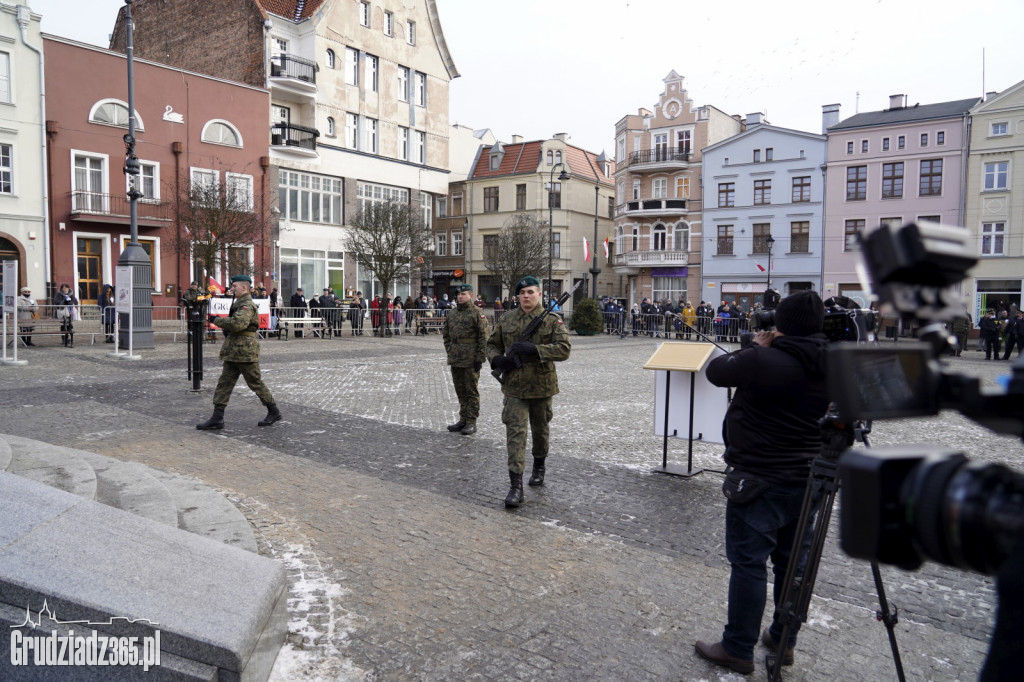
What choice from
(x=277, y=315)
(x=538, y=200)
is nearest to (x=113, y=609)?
(x=277, y=315)

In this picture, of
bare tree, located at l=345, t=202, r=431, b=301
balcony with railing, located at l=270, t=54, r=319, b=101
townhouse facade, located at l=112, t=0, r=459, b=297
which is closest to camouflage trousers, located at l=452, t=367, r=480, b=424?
bare tree, located at l=345, t=202, r=431, b=301

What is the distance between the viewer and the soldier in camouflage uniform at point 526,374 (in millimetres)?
5996

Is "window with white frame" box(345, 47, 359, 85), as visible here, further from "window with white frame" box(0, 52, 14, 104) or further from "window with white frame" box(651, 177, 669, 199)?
"window with white frame" box(651, 177, 669, 199)

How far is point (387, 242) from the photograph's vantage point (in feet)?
104

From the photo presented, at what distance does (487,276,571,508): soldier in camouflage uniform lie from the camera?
19.7ft

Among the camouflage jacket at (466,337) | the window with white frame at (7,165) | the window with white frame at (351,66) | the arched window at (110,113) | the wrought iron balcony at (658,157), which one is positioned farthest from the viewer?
the wrought iron balcony at (658,157)

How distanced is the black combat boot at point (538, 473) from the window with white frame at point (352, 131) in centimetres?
3653

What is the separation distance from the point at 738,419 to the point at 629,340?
26.7m

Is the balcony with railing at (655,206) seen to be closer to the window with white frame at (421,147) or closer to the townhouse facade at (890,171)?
the townhouse facade at (890,171)

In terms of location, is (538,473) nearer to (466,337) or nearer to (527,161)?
(466,337)

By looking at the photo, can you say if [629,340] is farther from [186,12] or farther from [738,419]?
[186,12]

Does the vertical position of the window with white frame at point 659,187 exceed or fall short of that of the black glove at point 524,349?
it exceeds it

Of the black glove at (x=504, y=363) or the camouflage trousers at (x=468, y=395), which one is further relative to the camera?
the camouflage trousers at (x=468, y=395)

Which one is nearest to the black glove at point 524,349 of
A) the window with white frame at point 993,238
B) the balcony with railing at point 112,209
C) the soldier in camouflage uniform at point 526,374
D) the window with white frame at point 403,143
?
the soldier in camouflage uniform at point 526,374
